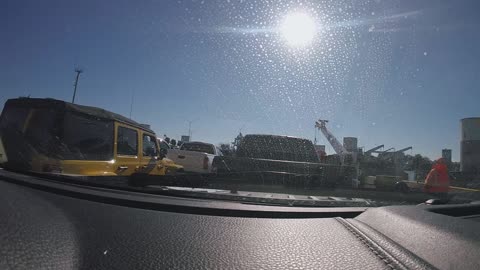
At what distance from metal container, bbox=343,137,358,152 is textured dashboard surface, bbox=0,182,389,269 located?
73.7ft

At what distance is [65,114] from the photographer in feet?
21.3

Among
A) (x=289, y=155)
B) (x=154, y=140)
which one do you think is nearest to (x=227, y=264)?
(x=154, y=140)

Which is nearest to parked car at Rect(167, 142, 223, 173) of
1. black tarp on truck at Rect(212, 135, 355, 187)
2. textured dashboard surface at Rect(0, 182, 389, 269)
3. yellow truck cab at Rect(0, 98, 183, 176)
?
black tarp on truck at Rect(212, 135, 355, 187)

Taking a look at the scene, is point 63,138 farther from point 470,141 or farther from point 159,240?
point 470,141

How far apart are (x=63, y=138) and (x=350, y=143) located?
20981 millimetres

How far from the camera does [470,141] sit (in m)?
4.96

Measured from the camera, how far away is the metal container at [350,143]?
80.8 ft

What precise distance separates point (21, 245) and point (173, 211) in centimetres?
118

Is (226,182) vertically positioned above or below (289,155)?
below

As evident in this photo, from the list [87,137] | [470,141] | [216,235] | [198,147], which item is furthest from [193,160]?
[216,235]

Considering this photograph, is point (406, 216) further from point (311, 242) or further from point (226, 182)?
point (226, 182)

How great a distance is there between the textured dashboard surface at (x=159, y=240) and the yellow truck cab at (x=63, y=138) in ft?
10.4

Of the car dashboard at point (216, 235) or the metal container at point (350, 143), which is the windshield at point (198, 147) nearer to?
the metal container at point (350, 143)

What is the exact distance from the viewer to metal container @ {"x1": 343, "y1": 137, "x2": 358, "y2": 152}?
24.6 m
